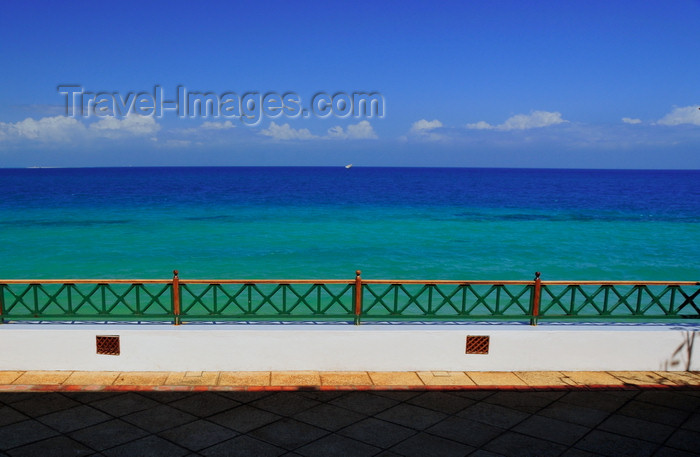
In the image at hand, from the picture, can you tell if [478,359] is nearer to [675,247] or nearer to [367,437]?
[367,437]

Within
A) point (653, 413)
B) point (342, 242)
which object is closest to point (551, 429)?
point (653, 413)

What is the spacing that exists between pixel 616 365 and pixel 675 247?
29.0m

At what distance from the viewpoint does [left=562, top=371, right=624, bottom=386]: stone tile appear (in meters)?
7.96

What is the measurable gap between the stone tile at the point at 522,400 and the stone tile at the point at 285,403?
2471 millimetres

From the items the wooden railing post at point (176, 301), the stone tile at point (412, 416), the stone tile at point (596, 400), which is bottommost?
the stone tile at point (596, 400)

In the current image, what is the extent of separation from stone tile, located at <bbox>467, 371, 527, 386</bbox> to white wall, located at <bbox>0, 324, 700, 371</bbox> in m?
0.09

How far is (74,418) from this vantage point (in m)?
6.43

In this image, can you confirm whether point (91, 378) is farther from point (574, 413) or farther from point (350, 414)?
point (574, 413)

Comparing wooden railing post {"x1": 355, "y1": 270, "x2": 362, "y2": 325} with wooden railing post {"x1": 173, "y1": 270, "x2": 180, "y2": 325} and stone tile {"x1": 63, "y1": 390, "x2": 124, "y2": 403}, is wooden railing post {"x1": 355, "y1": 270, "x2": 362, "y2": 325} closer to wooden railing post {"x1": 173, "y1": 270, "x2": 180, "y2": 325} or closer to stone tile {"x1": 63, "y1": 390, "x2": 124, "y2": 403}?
wooden railing post {"x1": 173, "y1": 270, "x2": 180, "y2": 325}

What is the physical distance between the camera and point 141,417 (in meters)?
6.52

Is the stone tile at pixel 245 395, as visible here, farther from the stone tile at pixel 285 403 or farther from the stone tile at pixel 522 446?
the stone tile at pixel 522 446

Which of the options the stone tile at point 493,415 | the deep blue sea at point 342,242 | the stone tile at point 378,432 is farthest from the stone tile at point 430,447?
the deep blue sea at point 342,242

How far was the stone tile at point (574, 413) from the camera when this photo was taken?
668 cm

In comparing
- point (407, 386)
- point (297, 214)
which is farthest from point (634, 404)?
point (297, 214)
